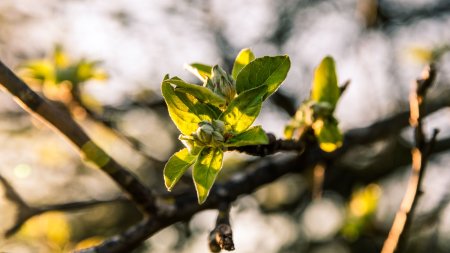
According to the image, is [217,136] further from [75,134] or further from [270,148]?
[75,134]

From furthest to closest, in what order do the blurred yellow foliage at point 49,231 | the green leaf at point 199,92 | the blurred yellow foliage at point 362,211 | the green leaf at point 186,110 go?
the blurred yellow foliage at point 49,231 < the blurred yellow foliage at point 362,211 < the green leaf at point 186,110 < the green leaf at point 199,92

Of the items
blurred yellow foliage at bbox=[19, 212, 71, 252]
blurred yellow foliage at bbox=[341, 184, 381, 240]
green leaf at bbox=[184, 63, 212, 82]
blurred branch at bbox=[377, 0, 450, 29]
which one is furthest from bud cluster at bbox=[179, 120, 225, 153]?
blurred branch at bbox=[377, 0, 450, 29]

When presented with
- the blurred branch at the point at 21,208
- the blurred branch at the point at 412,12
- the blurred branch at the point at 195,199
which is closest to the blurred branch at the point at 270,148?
the blurred branch at the point at 195,199

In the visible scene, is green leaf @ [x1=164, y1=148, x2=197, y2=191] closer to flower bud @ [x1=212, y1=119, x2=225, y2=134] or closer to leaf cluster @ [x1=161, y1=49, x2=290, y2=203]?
leaf cluster @ [x1=161, y1=49, x2=290, y2=203]

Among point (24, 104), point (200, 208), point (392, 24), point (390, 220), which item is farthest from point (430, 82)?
point (390, 220)

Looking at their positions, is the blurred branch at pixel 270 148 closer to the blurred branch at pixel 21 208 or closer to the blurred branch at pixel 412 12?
the blurred branch at pixel 21 208

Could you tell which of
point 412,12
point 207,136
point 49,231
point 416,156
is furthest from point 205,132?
point 412,12
